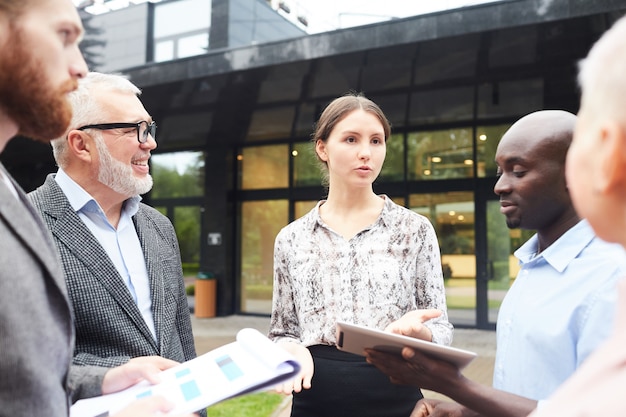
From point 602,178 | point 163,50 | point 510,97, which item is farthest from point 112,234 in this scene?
point 163,50

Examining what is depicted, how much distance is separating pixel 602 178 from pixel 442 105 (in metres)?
9.30

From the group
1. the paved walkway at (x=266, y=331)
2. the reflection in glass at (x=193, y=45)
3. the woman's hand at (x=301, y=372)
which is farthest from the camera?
the reflection in glass at (x=193, y=45)

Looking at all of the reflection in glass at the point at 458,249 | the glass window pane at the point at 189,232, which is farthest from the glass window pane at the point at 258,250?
the reflection in glass at the point at 458,249

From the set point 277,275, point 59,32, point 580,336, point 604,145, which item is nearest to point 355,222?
point 277,275

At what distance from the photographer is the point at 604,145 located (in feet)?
Answer: 2.35

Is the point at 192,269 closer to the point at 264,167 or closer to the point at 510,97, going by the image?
the point at 264,167

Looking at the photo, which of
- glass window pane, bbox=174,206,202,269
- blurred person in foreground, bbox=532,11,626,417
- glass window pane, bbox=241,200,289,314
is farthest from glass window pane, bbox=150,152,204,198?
blurred person in foreground, bbox=532,11,626,417

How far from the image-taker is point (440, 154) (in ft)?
33.0

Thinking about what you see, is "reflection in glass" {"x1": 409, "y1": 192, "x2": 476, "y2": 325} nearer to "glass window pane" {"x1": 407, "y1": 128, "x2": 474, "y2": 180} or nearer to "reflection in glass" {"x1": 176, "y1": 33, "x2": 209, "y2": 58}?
"glass window pane" {"x1": 407, "y1": 128, "x2": 474, "y2": 180}

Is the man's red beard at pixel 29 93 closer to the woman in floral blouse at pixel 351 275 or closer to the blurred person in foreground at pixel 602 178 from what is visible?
the blurred person in foreground at pixel 602 178

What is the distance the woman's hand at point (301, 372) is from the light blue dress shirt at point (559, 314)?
0.65m

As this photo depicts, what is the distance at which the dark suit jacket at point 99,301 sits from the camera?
6.09 ft

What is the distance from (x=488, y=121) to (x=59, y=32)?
938cm

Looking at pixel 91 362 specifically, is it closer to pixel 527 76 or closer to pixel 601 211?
pixel 601 211
